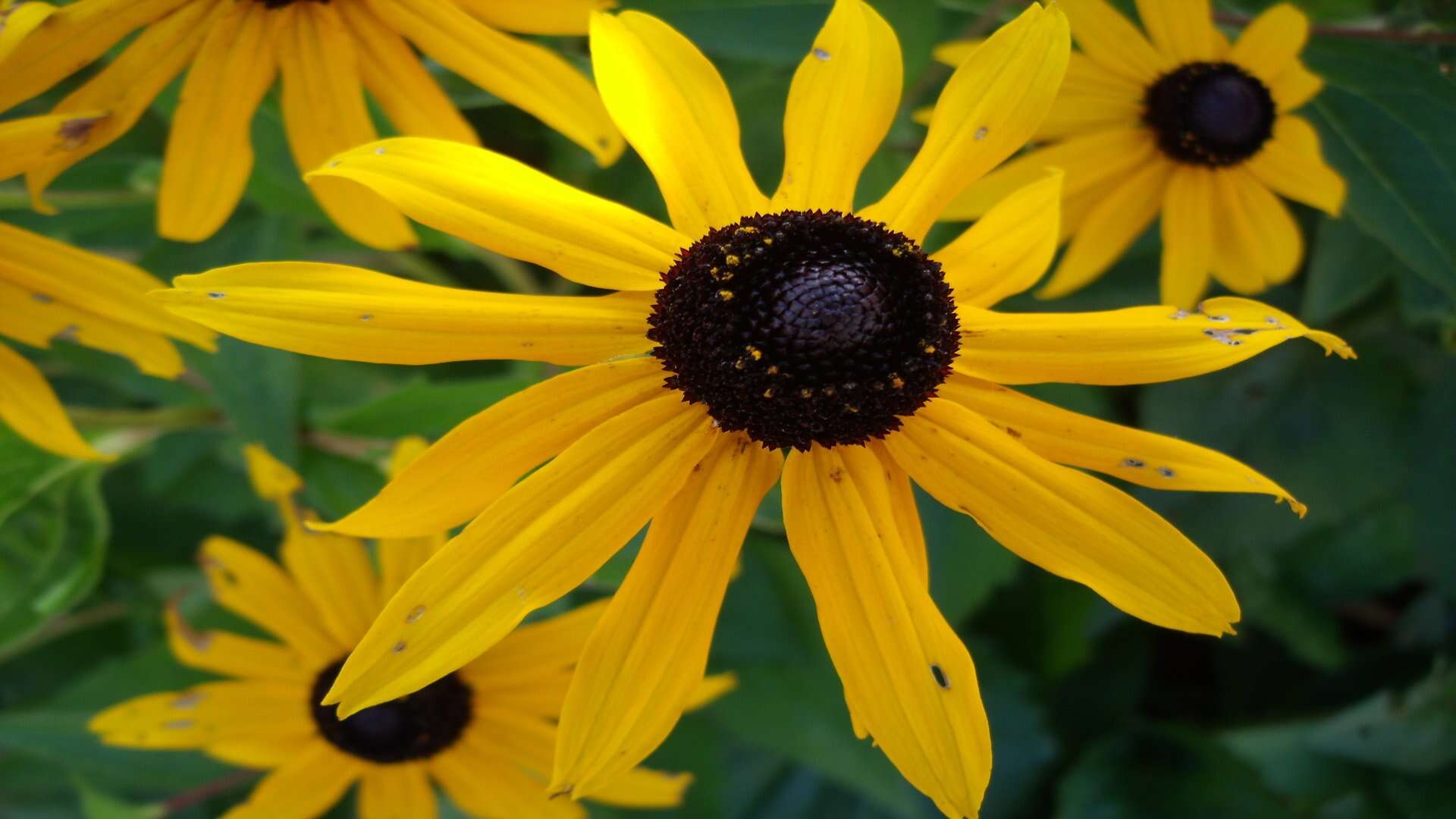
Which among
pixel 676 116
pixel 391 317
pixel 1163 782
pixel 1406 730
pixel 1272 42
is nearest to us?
pixel 391 317

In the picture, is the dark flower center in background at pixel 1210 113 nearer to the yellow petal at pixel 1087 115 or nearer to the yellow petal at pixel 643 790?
the yellow petal at pixel 1087 115

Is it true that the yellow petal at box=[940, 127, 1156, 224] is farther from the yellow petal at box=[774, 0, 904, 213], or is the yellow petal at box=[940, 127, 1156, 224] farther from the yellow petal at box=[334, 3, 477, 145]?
the yellow petal at box=[334, 3, 477, 145]

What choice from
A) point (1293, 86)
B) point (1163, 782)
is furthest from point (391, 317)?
point (1163, 782)

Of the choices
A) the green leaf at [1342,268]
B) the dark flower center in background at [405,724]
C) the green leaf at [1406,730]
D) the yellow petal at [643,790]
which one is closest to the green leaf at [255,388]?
the dark flower center in background at [405,724]

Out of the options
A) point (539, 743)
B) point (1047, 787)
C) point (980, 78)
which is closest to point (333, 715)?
point (539, 743)

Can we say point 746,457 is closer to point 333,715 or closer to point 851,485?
point 851,485

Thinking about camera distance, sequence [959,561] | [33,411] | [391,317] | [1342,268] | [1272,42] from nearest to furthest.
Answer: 1. [391,317]
2. [33,411]
3. [1272,42]
4. [1342,268]
5. [959,561]

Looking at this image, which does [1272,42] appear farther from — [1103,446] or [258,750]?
[258,750]
